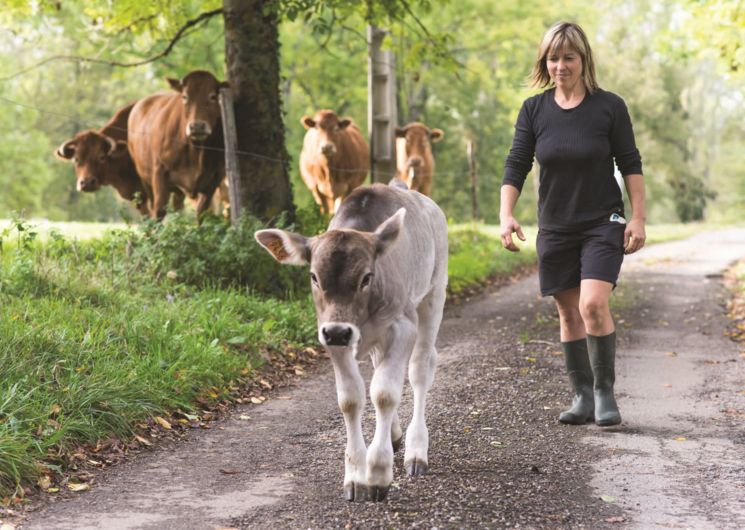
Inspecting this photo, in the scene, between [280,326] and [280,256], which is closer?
[280,256]

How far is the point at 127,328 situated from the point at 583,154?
12.6 feet

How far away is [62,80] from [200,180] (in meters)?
36.6

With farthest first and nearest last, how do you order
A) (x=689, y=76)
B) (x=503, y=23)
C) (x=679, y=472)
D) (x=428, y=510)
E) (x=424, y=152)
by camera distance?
(x=689, y=76) < (x=503, y=23) < (x=424, y=152) < (x=679, y=472) < (x=428, y=510)

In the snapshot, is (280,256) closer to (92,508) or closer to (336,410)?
(92,508)

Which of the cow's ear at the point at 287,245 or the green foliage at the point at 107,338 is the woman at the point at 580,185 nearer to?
the cow's ear at the point at 287,245

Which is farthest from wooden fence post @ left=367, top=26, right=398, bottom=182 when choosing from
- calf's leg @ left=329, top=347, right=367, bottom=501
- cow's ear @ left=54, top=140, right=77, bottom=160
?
calf's leg @ left=329, top=347, right=367, bottom=501

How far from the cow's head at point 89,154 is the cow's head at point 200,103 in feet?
8.70

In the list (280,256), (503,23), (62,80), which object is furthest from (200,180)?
(62,80)

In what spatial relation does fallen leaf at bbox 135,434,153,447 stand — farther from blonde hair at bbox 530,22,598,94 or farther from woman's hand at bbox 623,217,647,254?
blonde hair at bbox 530,22,598,94

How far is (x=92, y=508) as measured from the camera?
4.86m

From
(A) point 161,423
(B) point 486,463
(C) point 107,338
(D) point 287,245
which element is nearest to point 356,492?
(B) point 486,463

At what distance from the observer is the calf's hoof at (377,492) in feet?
15.4

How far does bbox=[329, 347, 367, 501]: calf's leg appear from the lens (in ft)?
15.5

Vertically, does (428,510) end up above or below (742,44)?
below
